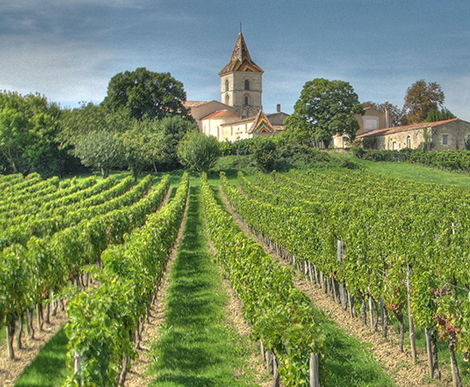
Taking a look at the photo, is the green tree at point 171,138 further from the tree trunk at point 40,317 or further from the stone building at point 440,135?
the tree trunk at point 40,317

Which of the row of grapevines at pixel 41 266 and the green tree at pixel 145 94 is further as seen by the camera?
the green tree at pixel 145 94

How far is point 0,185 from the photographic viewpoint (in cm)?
4325

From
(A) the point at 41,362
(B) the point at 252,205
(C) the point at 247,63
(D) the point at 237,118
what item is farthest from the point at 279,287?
(C) the point at 247,63

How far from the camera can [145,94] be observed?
202ft

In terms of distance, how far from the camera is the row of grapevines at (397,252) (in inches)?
319

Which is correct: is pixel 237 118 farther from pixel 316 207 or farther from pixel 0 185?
pixel 316 207

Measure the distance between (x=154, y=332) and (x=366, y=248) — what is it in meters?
4.84

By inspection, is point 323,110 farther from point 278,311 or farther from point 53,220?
point 278,311

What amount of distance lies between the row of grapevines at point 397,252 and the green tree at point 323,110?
33.5 metres

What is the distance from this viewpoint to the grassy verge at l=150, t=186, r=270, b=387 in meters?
7.89

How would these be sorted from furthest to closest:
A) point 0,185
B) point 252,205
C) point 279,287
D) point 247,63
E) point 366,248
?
point 247,63, point 0,185, point 252,205, point 366,248, point 279,287

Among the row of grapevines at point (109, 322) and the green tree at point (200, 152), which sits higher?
the green tree at point (200, 152)

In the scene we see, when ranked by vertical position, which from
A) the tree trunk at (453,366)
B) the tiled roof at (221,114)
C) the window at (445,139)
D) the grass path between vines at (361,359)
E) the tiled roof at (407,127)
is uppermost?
the tiled roof at (221,114)

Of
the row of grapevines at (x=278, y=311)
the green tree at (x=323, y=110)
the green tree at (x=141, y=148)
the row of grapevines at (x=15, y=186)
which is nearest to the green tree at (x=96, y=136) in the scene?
the green tree at (x=141, y=148)
